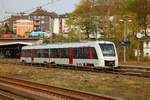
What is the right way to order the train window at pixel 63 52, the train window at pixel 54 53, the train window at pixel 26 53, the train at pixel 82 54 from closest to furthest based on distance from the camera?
the train at pixel 82 54 → the train window at pixel 63 52 → the train window at pixel 54 53 → the train window at pixel 26 53

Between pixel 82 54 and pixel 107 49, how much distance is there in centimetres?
256

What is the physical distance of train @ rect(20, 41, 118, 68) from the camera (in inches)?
1517

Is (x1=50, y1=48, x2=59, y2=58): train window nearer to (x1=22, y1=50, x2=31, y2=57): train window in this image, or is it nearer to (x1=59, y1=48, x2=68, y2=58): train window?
(x1=59, y1=48, x2=68, y2=58): train window

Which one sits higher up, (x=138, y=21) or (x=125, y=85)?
(x=138, y=21)

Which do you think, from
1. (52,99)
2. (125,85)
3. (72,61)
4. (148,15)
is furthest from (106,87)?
(148,15)

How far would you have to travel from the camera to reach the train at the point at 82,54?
38.5 m

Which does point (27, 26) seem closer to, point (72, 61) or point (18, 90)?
point (72, 61)

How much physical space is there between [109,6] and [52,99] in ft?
219

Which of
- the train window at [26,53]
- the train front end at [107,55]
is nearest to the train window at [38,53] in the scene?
the train window at [26,53]

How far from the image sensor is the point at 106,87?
23.2 m

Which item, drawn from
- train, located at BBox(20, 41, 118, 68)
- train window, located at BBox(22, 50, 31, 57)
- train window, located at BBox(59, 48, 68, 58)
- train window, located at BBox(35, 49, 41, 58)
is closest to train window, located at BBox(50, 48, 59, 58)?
train, located at BBox(20, 41, 118, 68)

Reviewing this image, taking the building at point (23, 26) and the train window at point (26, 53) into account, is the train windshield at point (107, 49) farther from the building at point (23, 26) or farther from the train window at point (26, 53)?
the building at point (23, 26)

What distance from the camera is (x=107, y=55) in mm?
38844

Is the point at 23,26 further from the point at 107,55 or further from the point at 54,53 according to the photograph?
→ the point at 107,55
